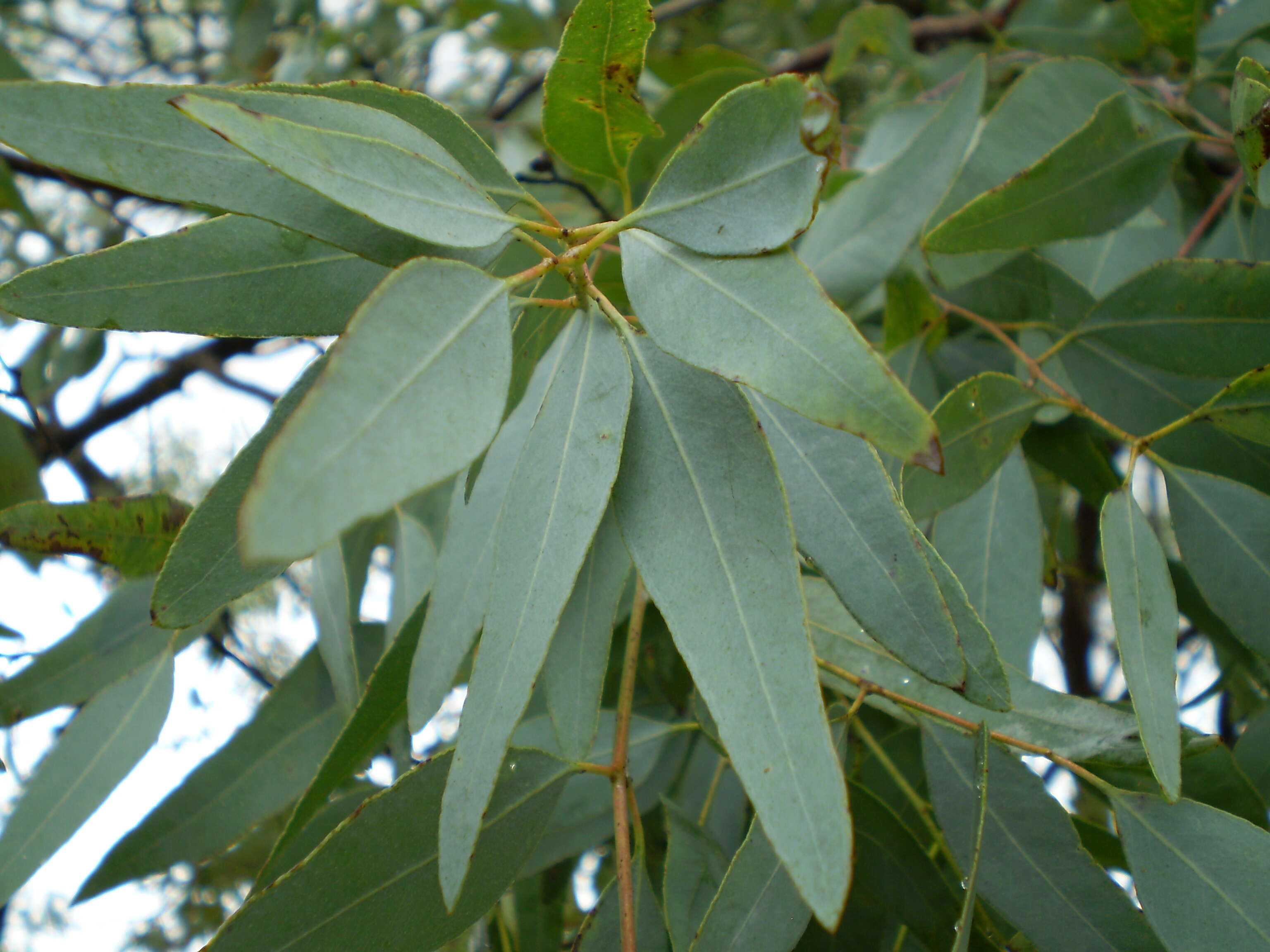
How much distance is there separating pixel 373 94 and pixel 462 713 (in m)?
0.31

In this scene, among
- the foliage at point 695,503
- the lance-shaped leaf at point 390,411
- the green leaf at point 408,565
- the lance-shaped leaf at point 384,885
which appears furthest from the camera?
the green leaf at point 408,565

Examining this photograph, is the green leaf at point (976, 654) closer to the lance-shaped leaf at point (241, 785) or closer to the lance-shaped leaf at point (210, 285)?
the lance-shaped leaf at point (210, 285)

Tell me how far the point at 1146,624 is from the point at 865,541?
19 cm

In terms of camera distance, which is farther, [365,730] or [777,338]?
[365,730]

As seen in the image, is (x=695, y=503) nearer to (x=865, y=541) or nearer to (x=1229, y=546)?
(x=865, y=541)

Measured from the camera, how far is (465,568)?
0.57 m

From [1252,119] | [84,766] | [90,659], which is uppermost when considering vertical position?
[90,659]

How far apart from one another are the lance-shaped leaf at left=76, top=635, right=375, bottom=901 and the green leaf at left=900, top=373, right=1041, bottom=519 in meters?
0.50

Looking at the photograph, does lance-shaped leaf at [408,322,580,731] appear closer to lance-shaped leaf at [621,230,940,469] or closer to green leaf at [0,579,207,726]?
lance-shaped leaf at [621,230,940,469]

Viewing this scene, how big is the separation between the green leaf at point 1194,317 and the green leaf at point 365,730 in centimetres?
55

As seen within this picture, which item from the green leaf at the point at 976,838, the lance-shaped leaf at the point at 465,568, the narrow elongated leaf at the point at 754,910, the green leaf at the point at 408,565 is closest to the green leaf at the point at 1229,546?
the green leaf at the point at 976,838

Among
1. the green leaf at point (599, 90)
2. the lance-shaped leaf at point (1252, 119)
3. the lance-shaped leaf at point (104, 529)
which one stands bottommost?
the lance-shaped leaf at point (1252, 119)

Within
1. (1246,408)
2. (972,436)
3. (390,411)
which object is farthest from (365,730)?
(1246,408)

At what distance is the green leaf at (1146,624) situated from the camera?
1.56ft
